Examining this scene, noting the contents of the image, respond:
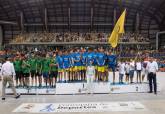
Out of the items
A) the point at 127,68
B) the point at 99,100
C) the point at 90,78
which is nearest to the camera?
the point at 99,100

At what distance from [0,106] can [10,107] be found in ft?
1.63

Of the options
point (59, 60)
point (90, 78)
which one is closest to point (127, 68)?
point (90, 78)

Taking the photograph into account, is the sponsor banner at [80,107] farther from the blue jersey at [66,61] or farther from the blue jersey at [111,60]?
the blue jersey at [111,60]

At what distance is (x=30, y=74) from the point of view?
1864cm

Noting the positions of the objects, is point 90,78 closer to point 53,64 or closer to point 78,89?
point 78,89

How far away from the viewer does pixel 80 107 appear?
1378 centimetres

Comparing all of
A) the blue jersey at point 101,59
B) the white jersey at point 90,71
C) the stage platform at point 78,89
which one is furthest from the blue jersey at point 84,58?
the stage platform at point 78,89

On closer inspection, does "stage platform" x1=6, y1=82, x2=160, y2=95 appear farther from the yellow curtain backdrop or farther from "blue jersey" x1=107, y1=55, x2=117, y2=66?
the yellow curtain backdrop

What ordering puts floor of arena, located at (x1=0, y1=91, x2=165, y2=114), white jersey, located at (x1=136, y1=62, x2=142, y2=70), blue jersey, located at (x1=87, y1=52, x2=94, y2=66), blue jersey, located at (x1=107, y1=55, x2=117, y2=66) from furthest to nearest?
1. white jersey, located at (x1=136, y1=62, x2=142, y2=70)
2. blue jersey, located at (x1=107, y1=55, x2=117, y2=66)
3. blue jersey, located at (x1=87, y1=52, x2=94, y2=66)
4. floor of arena, located at (x1=0, y1=91, x2=165, y2=114)

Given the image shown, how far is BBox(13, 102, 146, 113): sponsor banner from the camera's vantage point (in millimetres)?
13219

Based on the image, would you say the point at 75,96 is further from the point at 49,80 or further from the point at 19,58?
the point at 19,58

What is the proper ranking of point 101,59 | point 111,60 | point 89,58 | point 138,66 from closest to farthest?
1. point 89,58
2. point 101,59
3. point 111,60
4. point 138,66

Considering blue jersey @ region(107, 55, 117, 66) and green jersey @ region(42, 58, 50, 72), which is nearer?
green jersey @ region(42, 58, 50, 72)

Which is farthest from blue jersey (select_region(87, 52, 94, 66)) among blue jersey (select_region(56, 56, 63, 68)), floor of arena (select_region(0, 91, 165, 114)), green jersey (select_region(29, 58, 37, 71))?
green jersey (select_region(29, 58, 37, 71))
